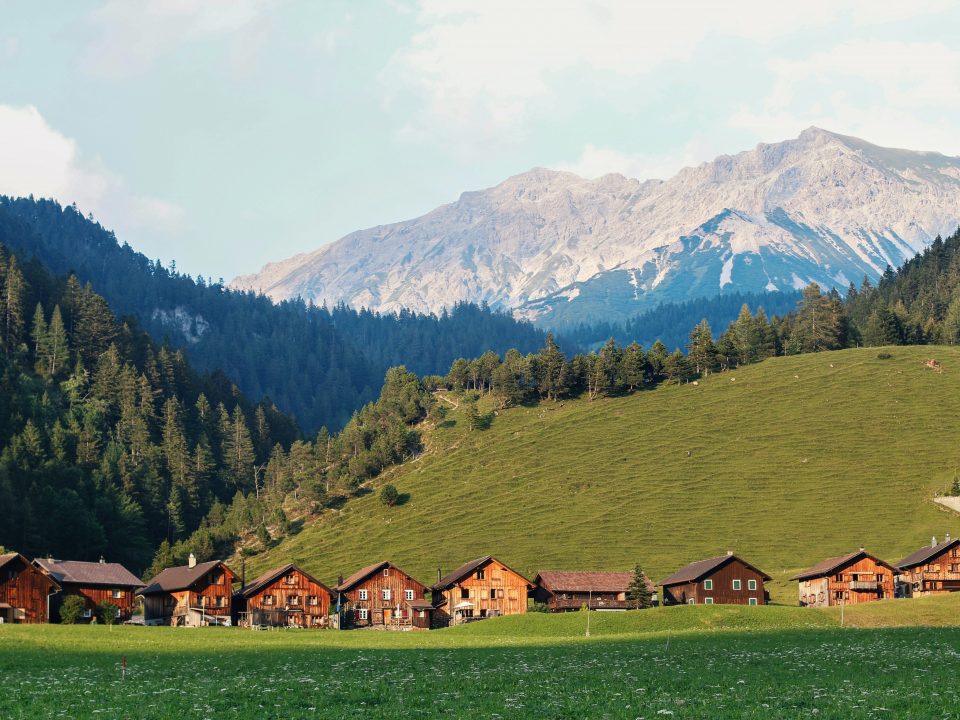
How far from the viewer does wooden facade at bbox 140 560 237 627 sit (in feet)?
396

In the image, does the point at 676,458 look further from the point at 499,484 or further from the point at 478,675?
the point at 478,675

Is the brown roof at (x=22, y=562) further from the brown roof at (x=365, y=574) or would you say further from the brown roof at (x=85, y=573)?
the brown roof at (x=365, y=574)

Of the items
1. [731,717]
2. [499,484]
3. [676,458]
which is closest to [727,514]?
[676,458]

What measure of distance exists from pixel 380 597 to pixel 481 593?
35.3 feet

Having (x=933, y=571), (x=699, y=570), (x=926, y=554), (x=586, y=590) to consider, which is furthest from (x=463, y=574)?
(x=933, y=571)

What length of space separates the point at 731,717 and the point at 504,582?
9618 centimetres

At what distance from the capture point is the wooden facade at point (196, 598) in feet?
396

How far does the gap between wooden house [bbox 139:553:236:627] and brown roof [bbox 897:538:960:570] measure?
224ft

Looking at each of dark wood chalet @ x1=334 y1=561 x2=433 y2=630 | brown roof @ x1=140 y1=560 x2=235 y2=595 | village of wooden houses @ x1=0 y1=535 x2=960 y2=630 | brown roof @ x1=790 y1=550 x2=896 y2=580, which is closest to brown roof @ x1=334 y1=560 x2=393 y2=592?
dark wood chalet @ x1=334 y1=561 x2=433 y2=630

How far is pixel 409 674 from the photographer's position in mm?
47531

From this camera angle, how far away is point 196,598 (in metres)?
121

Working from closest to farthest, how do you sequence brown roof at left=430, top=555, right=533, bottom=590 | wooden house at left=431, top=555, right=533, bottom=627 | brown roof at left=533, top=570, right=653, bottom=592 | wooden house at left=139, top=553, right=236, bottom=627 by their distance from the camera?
wooden house at left=139, top=553, right=236, bottom=627 → wooden house at left=431, top=555, right=533, bottom=627 → brown roof at left=533, top=570, right=653, bottom=592 → brown roof at left=430, top=555, right=533, bottom=590

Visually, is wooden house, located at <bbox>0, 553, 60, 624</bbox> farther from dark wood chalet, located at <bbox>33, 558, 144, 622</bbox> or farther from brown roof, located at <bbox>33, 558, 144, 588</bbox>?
brown roof, located at <bbox>33, 558, 144, 588</bbox>

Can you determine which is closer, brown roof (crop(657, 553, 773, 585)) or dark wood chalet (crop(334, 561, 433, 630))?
brown roof (crop(657, 553, 773, 585))
